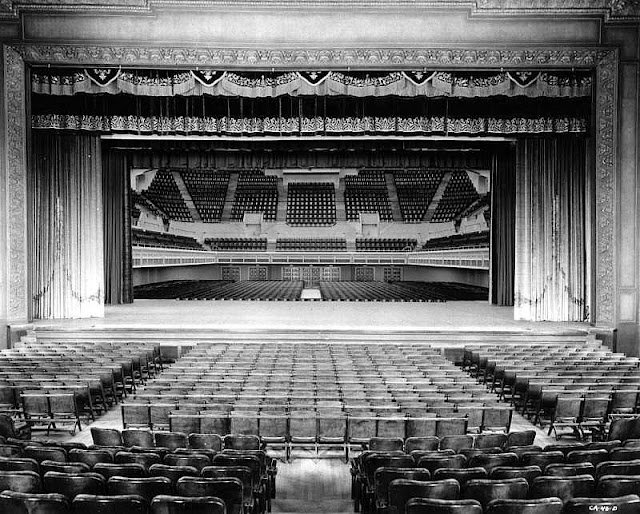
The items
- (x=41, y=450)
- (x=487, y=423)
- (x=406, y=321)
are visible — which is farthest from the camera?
(x=406, y=321)

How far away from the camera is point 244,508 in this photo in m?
3.73

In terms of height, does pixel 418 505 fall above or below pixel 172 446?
above

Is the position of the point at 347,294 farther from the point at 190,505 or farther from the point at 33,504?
the point at 33,504

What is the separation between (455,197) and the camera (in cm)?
2836

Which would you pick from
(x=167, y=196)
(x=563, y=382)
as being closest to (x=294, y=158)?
(x=563, y=382)

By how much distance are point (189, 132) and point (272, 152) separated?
12.1 ft

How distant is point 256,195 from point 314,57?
74.2ft

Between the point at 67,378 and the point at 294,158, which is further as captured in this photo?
the point at 294,158

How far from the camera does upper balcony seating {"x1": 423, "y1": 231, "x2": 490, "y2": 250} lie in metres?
21.5

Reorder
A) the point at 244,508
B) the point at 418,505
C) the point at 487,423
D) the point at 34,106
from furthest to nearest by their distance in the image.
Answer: the point at 34,106 < the point at 487,423 < the point at 244,508 < the point at 418,505

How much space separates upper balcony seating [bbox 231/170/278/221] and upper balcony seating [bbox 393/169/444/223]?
22.0 ft

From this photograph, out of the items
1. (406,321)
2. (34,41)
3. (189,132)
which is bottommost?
(406,321)

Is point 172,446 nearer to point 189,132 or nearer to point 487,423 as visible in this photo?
point 487,423

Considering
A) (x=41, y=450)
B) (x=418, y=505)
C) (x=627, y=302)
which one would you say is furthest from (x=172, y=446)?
(x=627, y=302)
